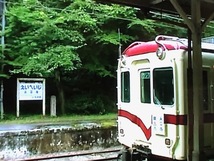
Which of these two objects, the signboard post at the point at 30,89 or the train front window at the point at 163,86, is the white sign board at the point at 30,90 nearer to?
the signboard post at the point at 30,89

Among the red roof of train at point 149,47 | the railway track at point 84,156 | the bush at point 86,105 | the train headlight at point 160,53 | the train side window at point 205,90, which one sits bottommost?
the railway track at point 84,156

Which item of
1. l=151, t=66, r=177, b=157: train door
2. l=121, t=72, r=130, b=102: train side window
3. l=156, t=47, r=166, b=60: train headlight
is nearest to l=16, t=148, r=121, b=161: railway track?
l=121, t=72, r=130, b=102: train side window

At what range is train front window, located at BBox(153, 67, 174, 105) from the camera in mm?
5598

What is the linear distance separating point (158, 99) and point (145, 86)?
0.50 meters

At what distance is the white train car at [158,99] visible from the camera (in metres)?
5.50

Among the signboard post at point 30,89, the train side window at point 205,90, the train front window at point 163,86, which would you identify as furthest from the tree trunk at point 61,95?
the train side window at point 205,90

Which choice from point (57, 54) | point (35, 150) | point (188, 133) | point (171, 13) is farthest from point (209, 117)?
point (57, 54)

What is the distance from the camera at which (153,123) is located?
593 cm

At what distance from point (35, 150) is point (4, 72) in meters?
7.41

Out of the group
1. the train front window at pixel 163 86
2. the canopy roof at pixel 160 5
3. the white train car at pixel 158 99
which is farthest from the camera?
the canopy roof at pixel 160 5

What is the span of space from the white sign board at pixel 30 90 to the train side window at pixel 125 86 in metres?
8.63

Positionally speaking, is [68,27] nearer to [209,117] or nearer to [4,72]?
[4,72]

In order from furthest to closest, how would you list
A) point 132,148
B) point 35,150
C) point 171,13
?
1. point 35,150
2. point 171,13
3. point 132,148

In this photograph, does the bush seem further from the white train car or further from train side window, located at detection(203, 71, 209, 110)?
train side window, located at detection(203, 71, 209, 110)
